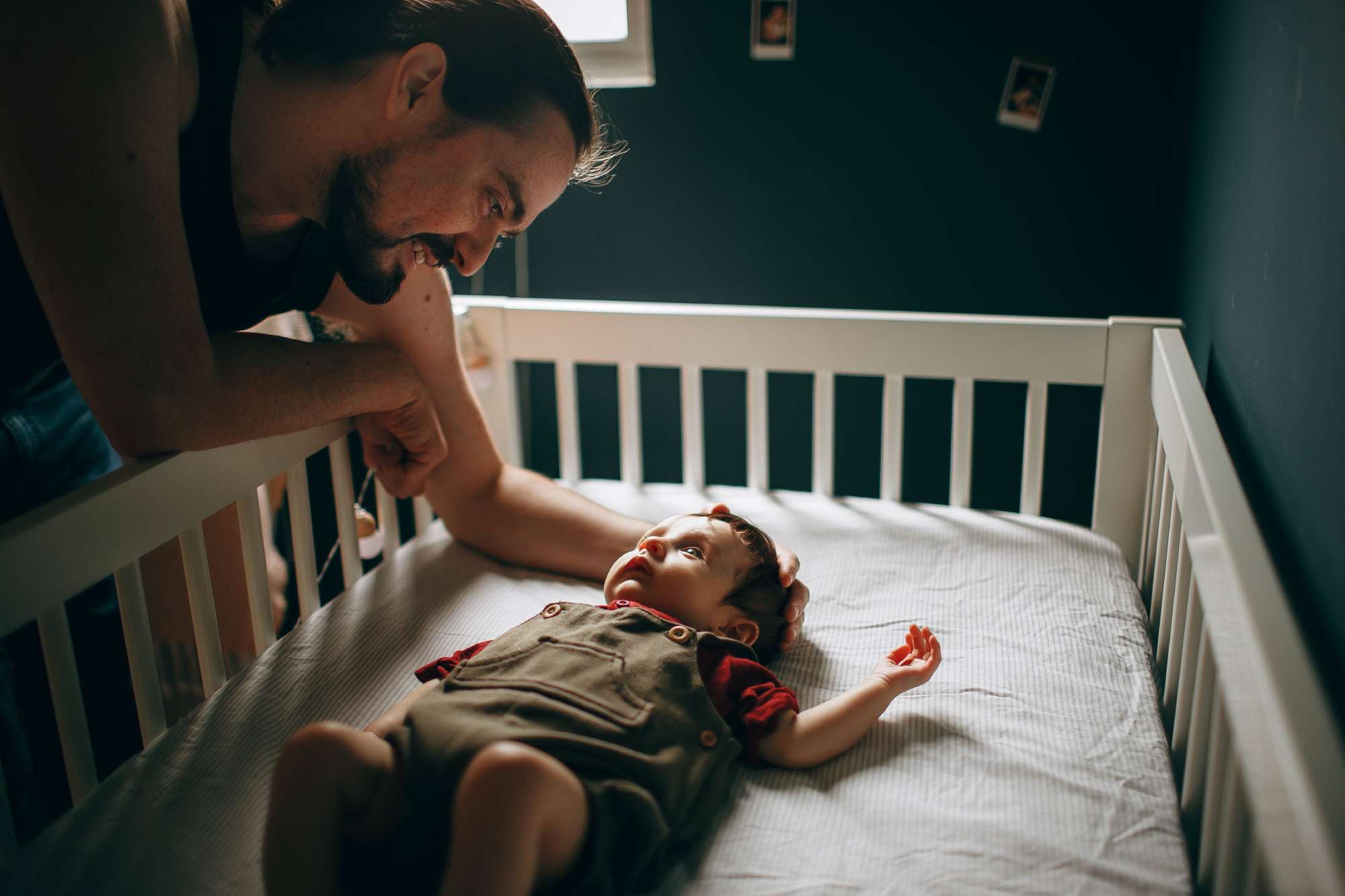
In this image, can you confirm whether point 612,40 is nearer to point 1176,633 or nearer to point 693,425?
point 693,425

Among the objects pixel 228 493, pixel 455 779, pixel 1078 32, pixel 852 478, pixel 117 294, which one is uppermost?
pixel 1078 32

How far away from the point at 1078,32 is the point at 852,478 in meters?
0.99

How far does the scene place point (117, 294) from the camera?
2.86ft

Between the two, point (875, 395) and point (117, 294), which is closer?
point (117, 294)

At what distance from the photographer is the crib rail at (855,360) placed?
61.7 inches

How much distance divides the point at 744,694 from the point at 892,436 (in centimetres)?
75

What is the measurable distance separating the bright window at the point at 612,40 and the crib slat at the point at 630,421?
2.44 feet

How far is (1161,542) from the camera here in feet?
4.30

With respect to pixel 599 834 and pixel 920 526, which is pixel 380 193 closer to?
pixel 599 834

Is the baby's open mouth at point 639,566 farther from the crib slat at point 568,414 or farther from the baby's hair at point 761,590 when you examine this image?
the crib slat at point 568,414

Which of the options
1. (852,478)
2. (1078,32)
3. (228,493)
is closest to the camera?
(228,493)

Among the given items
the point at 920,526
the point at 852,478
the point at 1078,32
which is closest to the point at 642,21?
the point at 1078,32

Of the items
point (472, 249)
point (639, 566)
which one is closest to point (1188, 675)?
point (639, 566)

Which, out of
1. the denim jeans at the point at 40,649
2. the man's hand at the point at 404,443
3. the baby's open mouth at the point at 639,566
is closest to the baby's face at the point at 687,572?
the baby's open mouth at the point at 639,566
